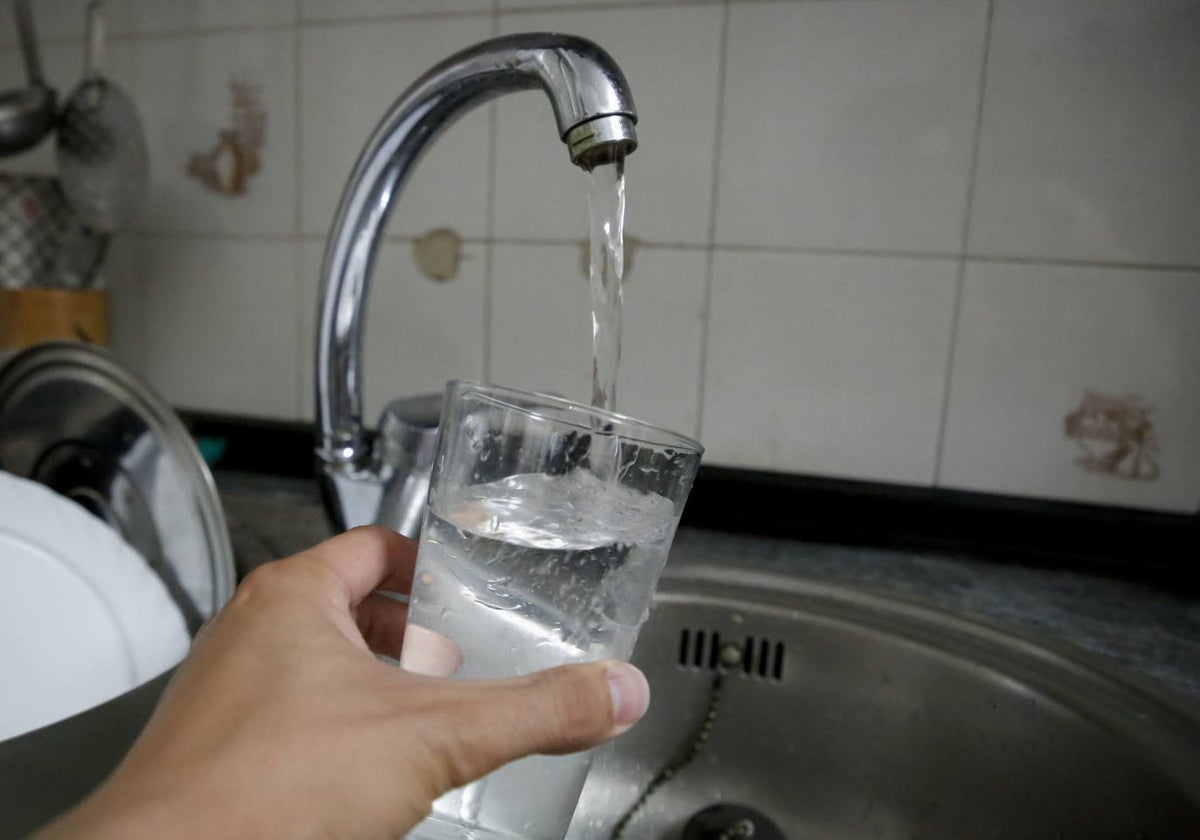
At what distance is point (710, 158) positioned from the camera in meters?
0.75

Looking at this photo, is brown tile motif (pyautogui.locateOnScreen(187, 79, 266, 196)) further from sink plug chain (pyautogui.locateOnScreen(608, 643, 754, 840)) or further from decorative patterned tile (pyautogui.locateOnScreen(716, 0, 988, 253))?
sink plug chain (pyautogui.locateOnScreen(608, 643, 754, 840))

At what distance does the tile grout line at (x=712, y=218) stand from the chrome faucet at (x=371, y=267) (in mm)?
319

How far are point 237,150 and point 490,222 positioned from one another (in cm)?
34

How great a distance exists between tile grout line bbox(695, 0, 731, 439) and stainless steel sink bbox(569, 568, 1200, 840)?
214mm

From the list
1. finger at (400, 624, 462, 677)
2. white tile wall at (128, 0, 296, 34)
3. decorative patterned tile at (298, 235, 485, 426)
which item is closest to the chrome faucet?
finger at (400, 624, 462, 677)

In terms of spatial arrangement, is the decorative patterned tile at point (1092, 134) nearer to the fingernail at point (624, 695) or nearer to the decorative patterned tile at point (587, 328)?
the decorative patterned tile at point (587, 328)

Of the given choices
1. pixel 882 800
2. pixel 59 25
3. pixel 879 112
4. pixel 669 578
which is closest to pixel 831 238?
pixel 879 112

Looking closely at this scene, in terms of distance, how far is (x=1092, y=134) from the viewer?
0.66 meters

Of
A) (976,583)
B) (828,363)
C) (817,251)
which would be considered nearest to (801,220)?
(817,251)

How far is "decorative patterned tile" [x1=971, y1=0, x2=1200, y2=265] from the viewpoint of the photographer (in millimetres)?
645

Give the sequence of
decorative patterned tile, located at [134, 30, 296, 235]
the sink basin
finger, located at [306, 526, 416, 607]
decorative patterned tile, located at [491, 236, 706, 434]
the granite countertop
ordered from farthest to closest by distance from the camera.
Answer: decorative patterned tile, located at [134, 30, 296, 235]
decorative patterned tile, located at [491, 236, 706, 434]
the granite countertop
the sink basin
finger, located at [306, 526, 416, 607]

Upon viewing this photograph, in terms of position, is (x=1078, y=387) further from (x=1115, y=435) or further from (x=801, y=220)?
(x=801, y=220)

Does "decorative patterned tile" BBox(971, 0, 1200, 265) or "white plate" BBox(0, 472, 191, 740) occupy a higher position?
"decorative patterned tile" BBox(971, 0, 1200, 265)

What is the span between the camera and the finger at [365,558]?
33 centimetres
